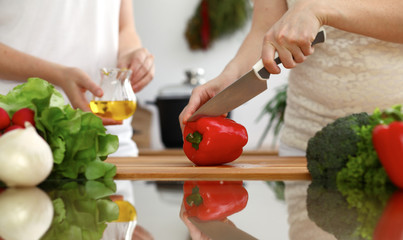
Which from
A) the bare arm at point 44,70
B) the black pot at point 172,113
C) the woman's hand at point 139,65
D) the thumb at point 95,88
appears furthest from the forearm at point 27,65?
the black pot at point 172,113

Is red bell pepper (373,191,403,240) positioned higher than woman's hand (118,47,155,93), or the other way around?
red bell pepper (373,191,403,240)

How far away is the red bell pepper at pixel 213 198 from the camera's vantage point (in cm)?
68

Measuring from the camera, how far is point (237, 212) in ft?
2.26

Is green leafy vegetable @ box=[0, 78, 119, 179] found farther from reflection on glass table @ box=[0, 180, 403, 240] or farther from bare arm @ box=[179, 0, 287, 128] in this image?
bare arm @ box=[179, 0, 287, 128]

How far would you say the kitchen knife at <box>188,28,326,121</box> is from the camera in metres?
1.10

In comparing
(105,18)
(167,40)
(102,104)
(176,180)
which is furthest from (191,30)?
(176,180)

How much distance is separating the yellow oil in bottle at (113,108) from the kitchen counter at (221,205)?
13.2 inches

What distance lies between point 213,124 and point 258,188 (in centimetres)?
35

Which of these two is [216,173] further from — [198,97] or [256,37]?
[256,37]

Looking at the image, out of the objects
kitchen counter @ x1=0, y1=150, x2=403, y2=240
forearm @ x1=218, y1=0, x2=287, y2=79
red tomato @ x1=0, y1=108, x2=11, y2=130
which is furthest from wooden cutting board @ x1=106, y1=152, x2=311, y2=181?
forearm @ x1=218, y1=0, x2=287, y2=79

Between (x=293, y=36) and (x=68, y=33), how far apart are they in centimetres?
85

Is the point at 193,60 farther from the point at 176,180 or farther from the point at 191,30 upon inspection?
the point at 176,180

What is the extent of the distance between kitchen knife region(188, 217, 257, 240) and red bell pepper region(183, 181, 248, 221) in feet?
0.08

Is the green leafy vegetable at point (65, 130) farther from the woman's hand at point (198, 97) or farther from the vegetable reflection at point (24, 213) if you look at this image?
the woman's hand at point (198, 97)
